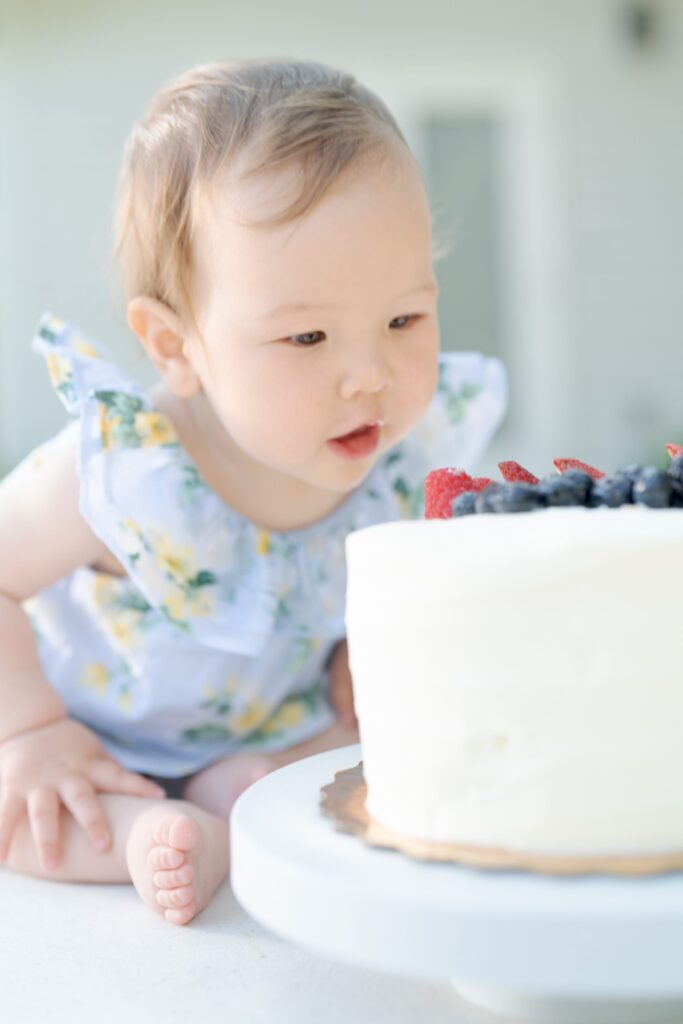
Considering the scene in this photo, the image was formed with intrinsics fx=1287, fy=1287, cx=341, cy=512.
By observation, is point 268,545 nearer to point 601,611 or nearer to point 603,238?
point 601,611

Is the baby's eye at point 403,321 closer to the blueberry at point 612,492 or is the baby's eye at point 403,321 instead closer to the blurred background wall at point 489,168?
the blueberry at point 612,492

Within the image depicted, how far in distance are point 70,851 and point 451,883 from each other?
85cm

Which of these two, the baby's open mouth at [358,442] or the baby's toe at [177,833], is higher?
the baby's open mouth at [358,442]

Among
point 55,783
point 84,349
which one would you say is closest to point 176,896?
point 55,783

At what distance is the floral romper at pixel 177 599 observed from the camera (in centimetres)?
189

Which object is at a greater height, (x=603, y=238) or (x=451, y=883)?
(x=451, y=883)

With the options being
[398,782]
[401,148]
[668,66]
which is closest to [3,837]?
[398,782]

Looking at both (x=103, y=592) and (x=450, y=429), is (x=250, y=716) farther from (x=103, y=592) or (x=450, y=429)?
(x=450, y=429)

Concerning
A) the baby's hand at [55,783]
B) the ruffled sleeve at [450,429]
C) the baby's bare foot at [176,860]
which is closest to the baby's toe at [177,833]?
the baby's bare foot at [176,860]

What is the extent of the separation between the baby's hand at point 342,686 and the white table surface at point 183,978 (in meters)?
0.61

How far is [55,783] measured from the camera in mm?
1718

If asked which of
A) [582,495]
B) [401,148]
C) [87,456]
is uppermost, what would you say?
[401,148]

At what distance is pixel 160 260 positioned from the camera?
190cm

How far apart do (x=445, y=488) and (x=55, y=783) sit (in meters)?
0.77
